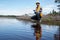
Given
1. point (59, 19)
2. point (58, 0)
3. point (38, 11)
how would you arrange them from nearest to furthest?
point (38, 11)
point (58, 0)
point (59, 19)

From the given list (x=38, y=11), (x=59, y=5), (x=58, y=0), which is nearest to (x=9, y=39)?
(x=38, y=11)

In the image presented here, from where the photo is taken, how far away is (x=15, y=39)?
868cm

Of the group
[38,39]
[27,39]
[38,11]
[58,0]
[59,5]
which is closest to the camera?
[38,39]

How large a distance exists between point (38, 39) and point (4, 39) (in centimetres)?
183

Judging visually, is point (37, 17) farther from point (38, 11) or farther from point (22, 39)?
point (22, 39)


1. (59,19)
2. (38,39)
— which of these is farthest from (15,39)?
(59,19)

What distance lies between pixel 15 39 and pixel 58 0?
1341 cm

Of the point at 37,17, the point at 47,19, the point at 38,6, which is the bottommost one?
the point at 47,19

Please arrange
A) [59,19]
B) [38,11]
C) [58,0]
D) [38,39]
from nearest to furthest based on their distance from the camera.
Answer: [38,39]
[38,11]
[58,0]
[59,19]

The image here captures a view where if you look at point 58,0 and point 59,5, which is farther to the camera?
point 59,5

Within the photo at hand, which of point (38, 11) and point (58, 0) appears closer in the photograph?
point (38, 11)

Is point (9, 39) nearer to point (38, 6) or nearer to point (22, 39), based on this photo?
point (22, 39)

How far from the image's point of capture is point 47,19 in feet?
94.1

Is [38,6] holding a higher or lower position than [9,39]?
higher
